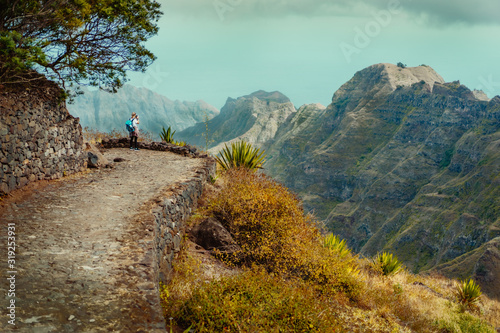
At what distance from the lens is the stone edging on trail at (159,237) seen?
14.1 feet

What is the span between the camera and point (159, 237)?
266 inches

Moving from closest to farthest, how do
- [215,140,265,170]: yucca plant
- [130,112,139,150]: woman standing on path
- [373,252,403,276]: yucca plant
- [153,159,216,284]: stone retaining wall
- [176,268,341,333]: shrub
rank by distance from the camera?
Answer: [176,268,341,333]: shrub, [153,159,216,284]: stone retaining wall, [373,252,403,276]: yucca plant, [215,140,265,170]: yucca plant, [130,112,139,150]: woman standing on path

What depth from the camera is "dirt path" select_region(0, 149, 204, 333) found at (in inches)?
159

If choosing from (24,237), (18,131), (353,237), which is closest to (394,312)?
(24,237)

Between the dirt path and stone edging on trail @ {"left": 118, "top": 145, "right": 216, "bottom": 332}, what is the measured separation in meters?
0.09

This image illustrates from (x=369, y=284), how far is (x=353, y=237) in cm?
17632

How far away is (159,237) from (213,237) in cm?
237

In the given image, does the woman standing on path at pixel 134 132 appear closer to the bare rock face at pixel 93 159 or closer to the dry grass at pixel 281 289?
the bare rock face at pixel 93 159

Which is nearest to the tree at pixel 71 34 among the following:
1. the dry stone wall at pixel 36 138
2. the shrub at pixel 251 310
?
the dry stone wall at pixel 36 138

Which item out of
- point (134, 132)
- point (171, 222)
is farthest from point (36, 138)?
point (134, 132)

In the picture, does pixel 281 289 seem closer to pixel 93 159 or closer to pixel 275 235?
pixel 275 235

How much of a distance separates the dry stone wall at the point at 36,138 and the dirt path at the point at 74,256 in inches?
17.9

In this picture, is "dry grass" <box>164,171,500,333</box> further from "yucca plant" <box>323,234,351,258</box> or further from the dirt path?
the dirt path

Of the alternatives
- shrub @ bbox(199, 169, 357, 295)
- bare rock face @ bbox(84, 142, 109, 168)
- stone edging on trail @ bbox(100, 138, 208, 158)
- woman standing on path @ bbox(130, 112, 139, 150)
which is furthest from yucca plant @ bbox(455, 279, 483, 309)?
woman standing on path @ bbox(130, 112, 139, 150)
